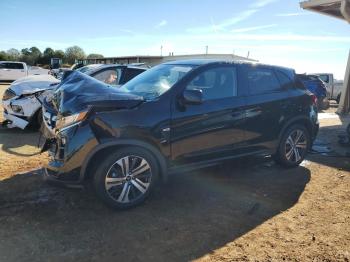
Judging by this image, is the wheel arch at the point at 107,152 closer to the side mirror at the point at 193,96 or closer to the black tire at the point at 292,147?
the side mirror at the point at 193,96

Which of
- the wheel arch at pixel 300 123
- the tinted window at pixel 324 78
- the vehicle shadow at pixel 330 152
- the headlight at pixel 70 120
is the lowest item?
the vehicle shadow at pixel 330 152

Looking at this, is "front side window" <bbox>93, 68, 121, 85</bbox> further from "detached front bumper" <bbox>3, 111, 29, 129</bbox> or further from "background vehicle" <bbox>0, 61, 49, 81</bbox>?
"background vehicle" <bbox>0, 61, 49, 81</bbox>

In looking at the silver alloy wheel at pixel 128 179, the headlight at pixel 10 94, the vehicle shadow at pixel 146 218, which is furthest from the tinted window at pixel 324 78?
the silver alloy wheel at pixel 128 179

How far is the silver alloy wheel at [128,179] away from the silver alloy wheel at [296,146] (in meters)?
2.83

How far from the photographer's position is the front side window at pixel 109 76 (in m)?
9.57

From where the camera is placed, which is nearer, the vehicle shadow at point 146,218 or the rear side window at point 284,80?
the vehicle shadow at point 146,218

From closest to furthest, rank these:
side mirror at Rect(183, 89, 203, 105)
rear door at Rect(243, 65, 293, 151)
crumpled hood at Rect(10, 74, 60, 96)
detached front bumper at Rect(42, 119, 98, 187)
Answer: detached front bumper at Rect(42, 119, 98, 187)
side mirror at Rect(183, 89, 203, 105)
rear door at Rect(243, 65, 293, 151)
crumpled hood at Rect(10, 74, 60, 96)

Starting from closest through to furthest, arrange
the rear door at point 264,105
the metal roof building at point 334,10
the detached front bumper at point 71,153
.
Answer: the detached front bumper at point 71,153, the rear door at point 264,105, the metal roof building at point 334,10

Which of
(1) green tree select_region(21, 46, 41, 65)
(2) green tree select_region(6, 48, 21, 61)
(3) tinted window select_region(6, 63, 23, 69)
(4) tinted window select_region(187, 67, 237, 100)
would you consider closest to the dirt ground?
(4) tinted window select_region(187, 67, 237, 100)

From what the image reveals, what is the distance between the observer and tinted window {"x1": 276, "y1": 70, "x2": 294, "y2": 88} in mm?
6395

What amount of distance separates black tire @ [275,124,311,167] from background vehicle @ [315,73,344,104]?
16680 mm

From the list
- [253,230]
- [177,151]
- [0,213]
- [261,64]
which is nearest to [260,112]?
[261,64]

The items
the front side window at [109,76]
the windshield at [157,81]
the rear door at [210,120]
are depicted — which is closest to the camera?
the rear door at [210,120]

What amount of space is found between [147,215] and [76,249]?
3.49 ft
